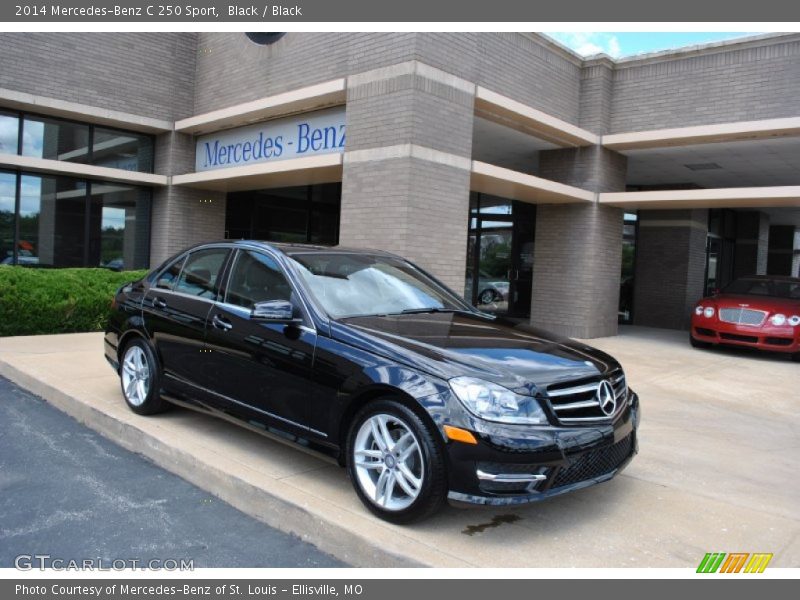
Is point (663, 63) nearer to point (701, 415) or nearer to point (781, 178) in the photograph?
point (781, 178)

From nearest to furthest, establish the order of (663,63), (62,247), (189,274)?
(189,274), (663,63), (62,247)

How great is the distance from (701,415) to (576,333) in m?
5.98

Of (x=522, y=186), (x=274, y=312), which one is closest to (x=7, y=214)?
(x=522, y=186)

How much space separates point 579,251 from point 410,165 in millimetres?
4988

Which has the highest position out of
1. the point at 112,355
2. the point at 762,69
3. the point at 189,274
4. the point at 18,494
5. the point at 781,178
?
the point at 762,69

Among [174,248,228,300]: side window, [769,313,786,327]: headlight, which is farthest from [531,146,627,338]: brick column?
[174,248,228,300]: side window

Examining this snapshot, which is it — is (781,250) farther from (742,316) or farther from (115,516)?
(115,516)

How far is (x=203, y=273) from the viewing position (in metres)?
5.33

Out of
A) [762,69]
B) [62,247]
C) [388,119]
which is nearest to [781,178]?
[762,69]

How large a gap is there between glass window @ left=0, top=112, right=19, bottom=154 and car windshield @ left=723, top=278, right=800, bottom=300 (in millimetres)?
13495

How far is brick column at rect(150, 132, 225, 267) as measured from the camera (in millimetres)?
13602

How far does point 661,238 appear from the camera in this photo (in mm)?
16531

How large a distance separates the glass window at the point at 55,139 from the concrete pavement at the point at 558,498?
6.78 meters

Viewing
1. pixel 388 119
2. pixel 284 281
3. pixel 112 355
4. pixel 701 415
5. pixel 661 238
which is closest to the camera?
pixel 284 281
